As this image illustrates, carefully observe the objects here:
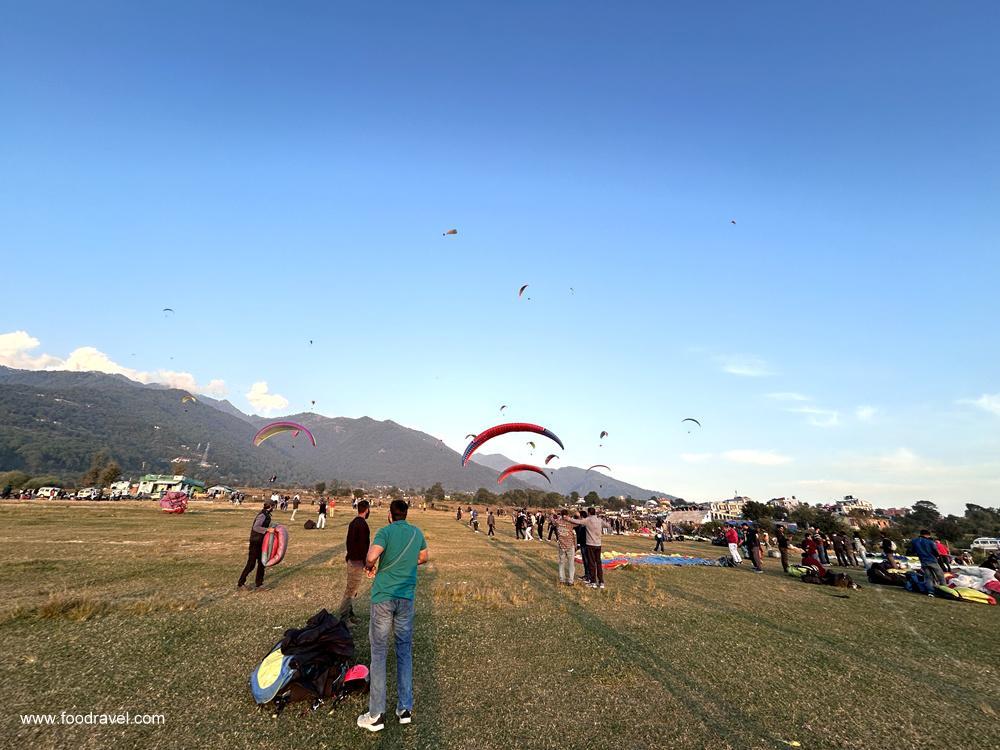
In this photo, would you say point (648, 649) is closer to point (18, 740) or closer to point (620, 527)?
point (18, 740)

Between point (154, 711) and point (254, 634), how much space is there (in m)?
2.87

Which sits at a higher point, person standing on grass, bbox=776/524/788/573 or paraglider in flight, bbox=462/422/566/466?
paraglider in flight, bbox=462/422/566/466

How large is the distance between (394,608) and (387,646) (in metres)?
0.47

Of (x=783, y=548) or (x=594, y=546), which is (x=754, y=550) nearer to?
(x=783, y=548)

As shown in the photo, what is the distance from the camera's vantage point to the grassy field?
5.36 meters

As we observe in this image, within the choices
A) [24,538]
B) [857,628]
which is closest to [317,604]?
[857,628]

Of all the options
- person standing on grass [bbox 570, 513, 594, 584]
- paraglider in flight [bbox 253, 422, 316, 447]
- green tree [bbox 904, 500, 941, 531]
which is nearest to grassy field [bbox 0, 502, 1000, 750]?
person standing on grass [bbox 570, 513, 594, 584]

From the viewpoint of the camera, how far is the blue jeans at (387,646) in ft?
17.6

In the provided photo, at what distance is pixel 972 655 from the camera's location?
364 inches

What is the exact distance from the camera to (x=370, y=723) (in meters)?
5.27

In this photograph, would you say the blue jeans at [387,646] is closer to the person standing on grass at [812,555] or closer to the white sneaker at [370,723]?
the white sneaker at [370,723]
